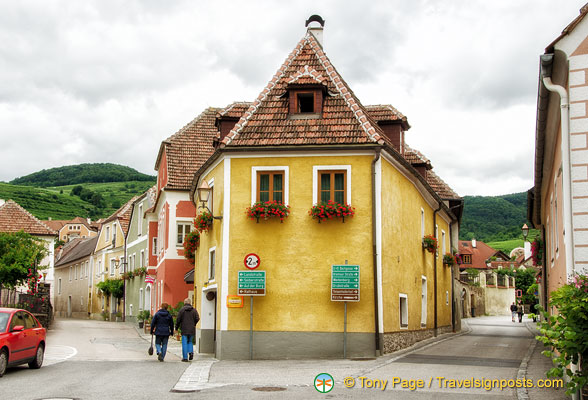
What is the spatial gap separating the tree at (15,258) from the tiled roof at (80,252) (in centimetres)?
2993

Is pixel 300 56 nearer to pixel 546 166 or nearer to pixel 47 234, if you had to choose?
pixel 546 166

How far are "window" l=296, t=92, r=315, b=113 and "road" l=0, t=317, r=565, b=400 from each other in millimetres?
7812

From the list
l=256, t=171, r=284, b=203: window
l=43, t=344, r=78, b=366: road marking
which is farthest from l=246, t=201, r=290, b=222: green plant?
l=43, t=344, r=78, b=366: road marking

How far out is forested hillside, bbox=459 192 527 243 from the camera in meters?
147

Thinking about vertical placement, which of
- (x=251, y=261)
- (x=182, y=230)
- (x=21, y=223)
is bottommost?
(x=251, y=261)

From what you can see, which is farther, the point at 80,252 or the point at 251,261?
the point at 80,252

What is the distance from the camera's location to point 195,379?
14.6 meters

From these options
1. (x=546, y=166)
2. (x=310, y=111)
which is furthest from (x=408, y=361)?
(x=310, y=111)

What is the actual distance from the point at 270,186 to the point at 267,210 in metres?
1.02

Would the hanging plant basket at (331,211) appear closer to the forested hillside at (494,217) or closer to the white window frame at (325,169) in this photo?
the white window frame at (325,169)

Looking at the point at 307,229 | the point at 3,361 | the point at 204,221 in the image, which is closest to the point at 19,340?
the point at 3,361

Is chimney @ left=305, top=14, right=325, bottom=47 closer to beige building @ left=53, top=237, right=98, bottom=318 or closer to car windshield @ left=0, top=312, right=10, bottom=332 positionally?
car windshield @ left=0, top=312, right=10, bottom=332

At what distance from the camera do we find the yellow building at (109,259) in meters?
54.2

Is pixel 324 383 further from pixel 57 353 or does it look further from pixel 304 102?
pixel 57 353
